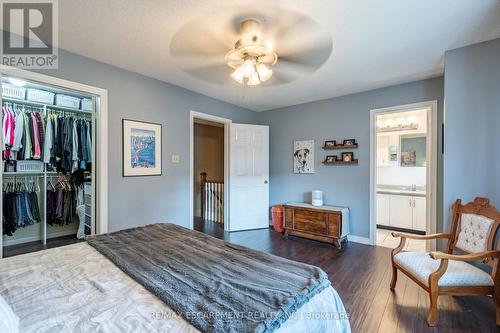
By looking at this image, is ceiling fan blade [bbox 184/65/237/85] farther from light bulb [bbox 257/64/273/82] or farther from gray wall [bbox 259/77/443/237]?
gray wall [bbox 259/77/443/237]

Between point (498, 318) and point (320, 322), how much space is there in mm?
1761

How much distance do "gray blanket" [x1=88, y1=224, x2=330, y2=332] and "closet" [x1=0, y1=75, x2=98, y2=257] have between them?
1.67 m

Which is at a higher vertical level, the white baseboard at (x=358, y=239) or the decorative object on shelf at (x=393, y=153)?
the decorative object on shelf at (x=393, y=153)

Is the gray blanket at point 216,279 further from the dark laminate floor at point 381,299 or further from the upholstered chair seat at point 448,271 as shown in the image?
the upholstered chair seat at point 448,271

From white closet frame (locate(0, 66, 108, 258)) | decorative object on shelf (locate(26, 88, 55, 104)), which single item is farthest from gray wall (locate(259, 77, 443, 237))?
decorative object on shelf (locate(26, 88, 55, 104))

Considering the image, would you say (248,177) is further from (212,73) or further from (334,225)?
(212,73)

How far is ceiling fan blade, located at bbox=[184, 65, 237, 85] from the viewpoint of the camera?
2832 mm

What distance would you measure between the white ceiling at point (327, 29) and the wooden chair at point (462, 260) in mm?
1581

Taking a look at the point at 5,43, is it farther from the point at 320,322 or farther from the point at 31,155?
the point at 320,322

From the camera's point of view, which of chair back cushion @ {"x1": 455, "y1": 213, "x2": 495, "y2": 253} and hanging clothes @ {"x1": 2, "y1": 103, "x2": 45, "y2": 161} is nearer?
chair back cushion @ {"x1": 455, "y1": 213, "x2": 495, "y2": 253}

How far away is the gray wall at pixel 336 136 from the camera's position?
3.43 m

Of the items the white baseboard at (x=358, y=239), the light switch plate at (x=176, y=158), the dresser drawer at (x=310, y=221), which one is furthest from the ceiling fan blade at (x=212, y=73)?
the white baseboard at (x=358, y=239)

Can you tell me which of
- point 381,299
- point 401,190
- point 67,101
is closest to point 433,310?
point 381,299

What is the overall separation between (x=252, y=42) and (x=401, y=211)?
407 cm
